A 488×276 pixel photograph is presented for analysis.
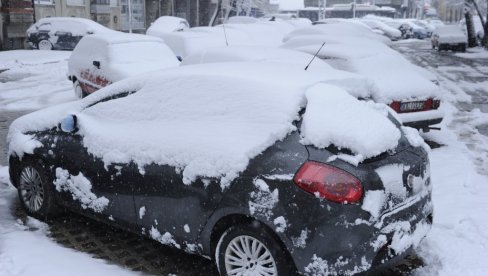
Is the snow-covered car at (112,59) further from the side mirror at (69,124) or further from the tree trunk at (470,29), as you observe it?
the tree trunk at (470,29)

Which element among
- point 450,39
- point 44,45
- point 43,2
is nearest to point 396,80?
point 44,45

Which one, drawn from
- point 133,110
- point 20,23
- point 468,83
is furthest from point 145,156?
point 20,23

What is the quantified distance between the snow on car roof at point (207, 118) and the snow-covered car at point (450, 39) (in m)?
27.7

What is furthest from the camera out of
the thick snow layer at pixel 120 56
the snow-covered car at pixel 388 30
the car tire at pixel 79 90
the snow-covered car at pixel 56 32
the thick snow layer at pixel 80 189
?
the snow-covered car at pixel 388 30

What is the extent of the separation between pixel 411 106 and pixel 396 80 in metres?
0.51

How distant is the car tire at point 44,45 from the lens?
23.1 meters

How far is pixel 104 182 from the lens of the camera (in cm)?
426

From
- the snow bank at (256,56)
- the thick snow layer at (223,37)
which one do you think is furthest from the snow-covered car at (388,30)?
the snow bank at (256,56)

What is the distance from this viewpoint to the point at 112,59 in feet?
34.4

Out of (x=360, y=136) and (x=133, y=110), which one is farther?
(x=133, y=110)

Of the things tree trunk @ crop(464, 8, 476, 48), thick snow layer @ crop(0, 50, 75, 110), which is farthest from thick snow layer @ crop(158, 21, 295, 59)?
tree trunk @ crop(464, 8, 476, 48)

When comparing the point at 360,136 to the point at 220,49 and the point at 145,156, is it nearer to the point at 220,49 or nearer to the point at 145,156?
the point at 145,156

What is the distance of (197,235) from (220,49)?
5804mm

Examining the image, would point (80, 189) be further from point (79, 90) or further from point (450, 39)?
point (450, 39)
